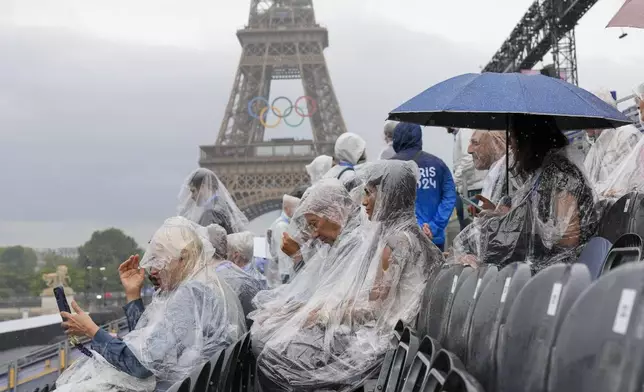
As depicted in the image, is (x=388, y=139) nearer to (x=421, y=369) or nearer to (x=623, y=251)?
(x=623, y=251)

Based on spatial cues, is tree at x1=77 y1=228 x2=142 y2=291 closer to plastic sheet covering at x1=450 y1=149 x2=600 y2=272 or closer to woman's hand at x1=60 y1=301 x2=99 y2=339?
woman's hand at x1=60 y1=301 x2=99 y2=339

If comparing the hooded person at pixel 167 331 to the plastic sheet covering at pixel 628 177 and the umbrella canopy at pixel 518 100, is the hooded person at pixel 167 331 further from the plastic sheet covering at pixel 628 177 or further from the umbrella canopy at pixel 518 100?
the plastic sheet covering at pixel 628 177

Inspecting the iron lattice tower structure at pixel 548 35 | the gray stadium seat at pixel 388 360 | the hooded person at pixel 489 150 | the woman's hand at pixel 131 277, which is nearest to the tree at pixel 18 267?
the iron lattice tower structure at pixel 548 35

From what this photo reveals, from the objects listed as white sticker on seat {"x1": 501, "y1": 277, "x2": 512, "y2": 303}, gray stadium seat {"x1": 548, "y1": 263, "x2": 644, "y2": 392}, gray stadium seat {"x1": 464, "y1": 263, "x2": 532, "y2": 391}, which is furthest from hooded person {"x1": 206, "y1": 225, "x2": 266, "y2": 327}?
gray stadium seat {"x1": 548, "y1": 263, "x2": 644, "y2": 392}

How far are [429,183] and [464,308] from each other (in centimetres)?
277

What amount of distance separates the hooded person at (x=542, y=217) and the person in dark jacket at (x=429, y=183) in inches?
57.0

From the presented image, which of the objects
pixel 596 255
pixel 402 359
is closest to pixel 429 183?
pixel 596 255

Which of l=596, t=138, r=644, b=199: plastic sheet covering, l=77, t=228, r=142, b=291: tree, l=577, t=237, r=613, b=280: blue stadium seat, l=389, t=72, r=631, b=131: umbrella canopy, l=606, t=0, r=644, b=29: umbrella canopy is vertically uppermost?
l=606, t=0, r=644, b=29: umbrella canopy

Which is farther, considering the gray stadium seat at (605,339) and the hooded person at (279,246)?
the hooded person at (279,246)

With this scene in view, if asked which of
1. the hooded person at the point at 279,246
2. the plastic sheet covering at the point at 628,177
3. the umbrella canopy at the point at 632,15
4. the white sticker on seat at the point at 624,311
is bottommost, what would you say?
the hooded person at the point at 279,246

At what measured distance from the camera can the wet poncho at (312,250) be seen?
350cm

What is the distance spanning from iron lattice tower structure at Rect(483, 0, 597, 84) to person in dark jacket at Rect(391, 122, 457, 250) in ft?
45.1

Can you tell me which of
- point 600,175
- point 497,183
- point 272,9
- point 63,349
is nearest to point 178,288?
point 497,183

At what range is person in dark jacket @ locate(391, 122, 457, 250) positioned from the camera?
5.03 m
